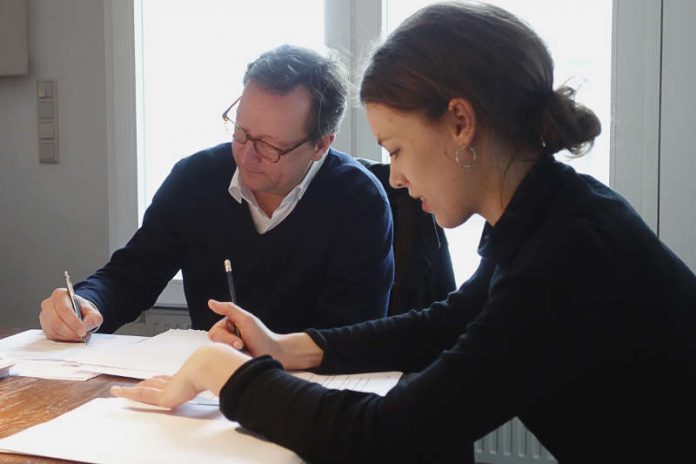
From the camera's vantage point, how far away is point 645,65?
7.25 ft

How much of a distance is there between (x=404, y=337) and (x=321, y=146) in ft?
1.93

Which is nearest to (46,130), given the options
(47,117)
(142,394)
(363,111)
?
(47,117)

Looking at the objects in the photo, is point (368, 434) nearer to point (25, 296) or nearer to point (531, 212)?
point (531, 212)

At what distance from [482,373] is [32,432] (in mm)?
503

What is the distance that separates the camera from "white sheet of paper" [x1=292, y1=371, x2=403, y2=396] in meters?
1.06

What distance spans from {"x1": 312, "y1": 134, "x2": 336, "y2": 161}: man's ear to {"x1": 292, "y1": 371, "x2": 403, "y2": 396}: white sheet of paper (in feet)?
2.08

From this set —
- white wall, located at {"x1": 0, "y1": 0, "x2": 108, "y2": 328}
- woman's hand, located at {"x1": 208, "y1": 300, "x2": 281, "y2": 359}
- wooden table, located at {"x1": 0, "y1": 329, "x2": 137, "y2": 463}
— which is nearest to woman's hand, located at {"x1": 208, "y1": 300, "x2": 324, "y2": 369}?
woman's hand, located at {"x1": 208, "y1": 300, "x2": 281, "y2": 359}

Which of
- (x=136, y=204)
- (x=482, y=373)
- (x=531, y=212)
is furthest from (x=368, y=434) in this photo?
(x=136, y=204)

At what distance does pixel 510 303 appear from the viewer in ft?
2.68

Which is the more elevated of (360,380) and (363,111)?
(363,111)

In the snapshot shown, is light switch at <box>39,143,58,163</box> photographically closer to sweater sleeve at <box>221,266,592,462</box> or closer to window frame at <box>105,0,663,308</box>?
window frame at <box>105,0,663,308</box>

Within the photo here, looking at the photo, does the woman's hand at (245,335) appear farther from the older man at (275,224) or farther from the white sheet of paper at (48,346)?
the older man at (275,224)

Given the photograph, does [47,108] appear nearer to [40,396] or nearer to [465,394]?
[40,396]

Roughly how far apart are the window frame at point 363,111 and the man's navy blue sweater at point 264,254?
314 mm
